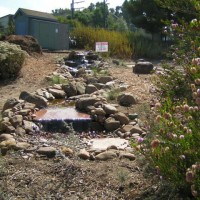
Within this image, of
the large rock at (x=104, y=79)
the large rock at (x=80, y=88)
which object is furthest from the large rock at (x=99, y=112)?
the large rock at (x=104, y=79)

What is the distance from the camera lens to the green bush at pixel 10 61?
9648mm

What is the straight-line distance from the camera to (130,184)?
3795 millimetres

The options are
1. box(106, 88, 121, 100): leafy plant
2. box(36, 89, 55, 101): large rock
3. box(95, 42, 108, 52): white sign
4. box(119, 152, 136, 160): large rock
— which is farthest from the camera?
box(95, 42, 108, 52): white sign

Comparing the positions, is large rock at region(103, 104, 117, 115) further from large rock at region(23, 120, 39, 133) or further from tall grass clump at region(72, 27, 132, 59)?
tall grass clump at region(72, 27, 132, 59)

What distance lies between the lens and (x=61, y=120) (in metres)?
6.34

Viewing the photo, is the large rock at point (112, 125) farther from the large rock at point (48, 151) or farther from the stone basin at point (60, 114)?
the large rock at point (48, 151)

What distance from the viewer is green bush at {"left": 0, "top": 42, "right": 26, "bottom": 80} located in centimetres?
965

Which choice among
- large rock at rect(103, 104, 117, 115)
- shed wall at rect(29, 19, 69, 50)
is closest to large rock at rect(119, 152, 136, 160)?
large rock at rect(103, 104, 117, 115)

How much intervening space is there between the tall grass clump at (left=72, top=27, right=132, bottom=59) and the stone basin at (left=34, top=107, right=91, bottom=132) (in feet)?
24.1

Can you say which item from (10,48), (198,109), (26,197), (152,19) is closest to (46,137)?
(26,197)

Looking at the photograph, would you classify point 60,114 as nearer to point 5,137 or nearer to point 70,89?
point 70,89

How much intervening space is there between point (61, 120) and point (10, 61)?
385cm

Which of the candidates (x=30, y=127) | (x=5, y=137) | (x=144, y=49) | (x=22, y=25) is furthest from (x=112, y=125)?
(x=22, y=25)

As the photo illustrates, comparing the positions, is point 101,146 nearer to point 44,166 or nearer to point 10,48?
point 44,166
